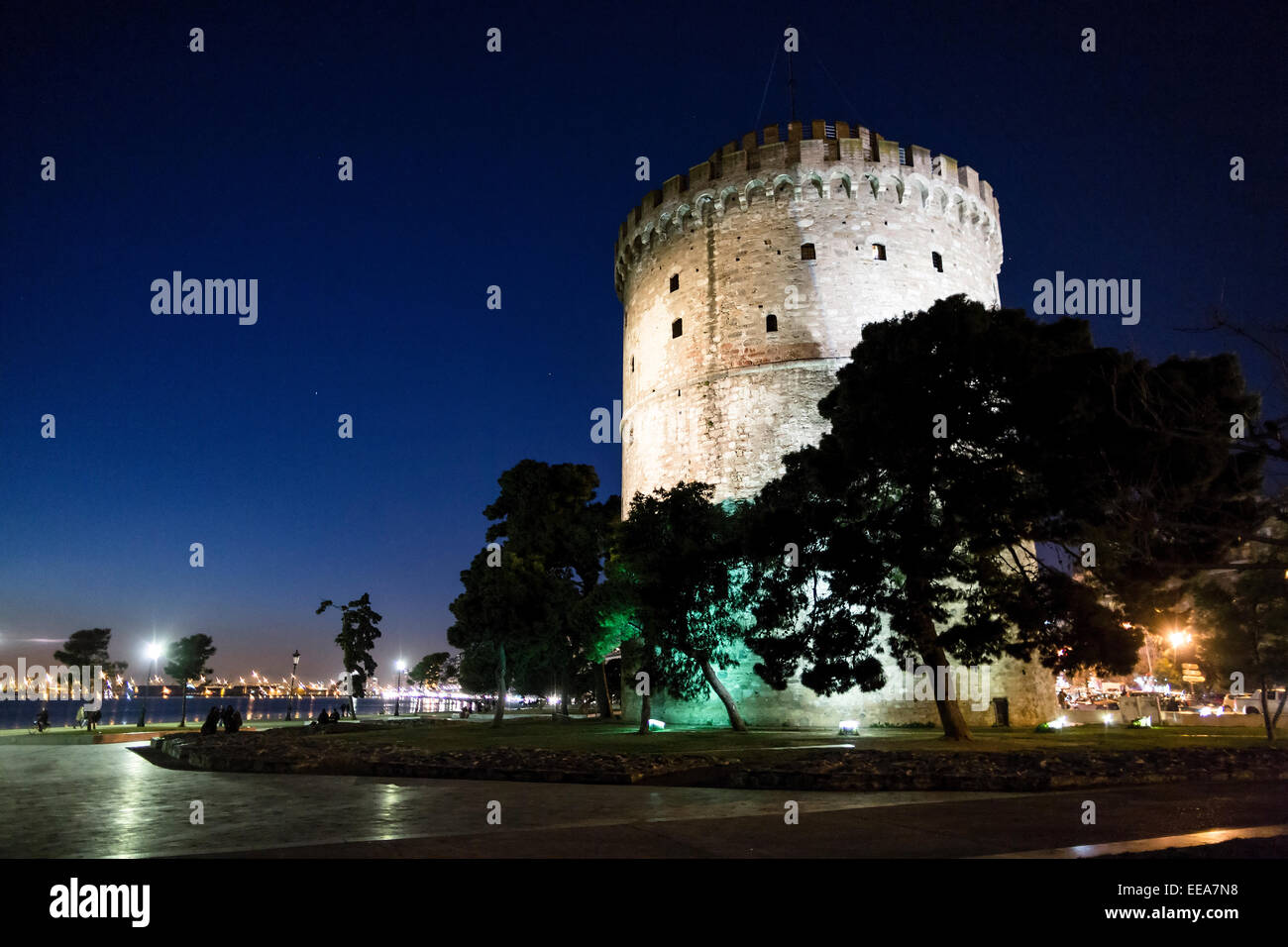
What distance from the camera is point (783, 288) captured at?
2403cm

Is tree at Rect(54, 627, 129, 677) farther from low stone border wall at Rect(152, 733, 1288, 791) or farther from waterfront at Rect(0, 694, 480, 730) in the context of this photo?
low stone border wall at Rect(152, 733, 1288, 791)

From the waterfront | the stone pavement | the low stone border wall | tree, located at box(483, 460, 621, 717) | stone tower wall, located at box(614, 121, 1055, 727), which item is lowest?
the waterfront

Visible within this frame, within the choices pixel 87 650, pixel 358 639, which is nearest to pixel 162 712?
pixel 87 650

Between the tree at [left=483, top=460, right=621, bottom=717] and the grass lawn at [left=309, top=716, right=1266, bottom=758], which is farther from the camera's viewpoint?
the tree at [left=483, top=460, right=621, bottom=717]

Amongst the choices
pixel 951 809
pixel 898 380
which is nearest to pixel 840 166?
pixel 898 380

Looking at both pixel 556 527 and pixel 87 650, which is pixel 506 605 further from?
pixel 87 650

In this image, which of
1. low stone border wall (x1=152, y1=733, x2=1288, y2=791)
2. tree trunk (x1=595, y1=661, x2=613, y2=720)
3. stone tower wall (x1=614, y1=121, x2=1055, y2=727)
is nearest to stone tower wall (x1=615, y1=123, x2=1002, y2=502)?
stone tower wall (x1=614, y1=121, x2=1055, y2=727)

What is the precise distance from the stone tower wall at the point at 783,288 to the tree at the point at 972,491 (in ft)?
18.0

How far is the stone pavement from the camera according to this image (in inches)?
211

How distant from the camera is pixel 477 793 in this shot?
27.5ft

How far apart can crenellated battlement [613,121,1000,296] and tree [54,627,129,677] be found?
330 ft

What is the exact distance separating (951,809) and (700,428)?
1825 centimetres

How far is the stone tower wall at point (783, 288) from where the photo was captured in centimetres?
2331
